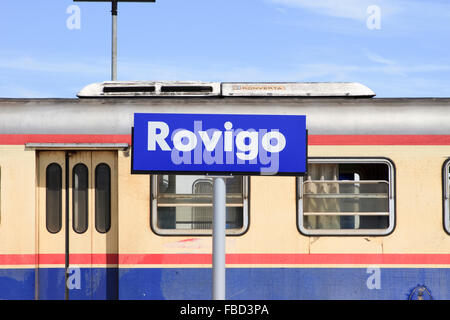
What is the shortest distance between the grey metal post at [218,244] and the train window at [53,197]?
2979 millimetres

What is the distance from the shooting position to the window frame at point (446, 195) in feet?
25.0

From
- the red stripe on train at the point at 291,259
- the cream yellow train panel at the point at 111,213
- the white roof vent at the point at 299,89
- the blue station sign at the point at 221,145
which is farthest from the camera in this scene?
the white roof vent at the point at 299,89

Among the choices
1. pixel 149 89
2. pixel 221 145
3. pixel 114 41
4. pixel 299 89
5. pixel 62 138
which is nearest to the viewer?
pixel 221 145

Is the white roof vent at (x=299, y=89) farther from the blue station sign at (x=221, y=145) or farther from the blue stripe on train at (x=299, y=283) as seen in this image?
the blue station sign at (x=221, y=145)

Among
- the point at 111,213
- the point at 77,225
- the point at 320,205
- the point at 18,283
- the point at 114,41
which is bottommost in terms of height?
the point at 18,283

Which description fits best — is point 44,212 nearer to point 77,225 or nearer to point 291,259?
point 77,225

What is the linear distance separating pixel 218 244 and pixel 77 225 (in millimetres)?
2937

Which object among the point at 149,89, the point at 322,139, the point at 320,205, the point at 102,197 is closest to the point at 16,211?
the point at 102,197

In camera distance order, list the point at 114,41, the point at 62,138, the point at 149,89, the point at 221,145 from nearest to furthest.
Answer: the point at 221,145
the point at 62,138
the point at 149,89
the point at 114,41

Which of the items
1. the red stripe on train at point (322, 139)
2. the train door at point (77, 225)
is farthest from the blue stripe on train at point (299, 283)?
the red stripe on train at point (322, 139)

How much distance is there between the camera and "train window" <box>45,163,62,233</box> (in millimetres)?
7871

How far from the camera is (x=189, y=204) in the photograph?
25.2 feet

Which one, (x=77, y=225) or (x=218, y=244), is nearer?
(x=218, y=244)

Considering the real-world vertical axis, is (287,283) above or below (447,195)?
below
